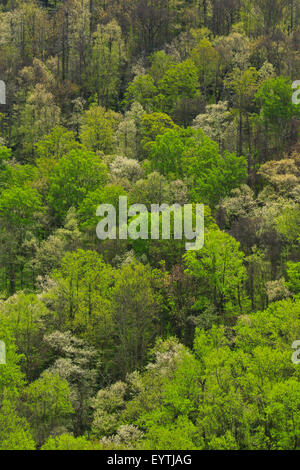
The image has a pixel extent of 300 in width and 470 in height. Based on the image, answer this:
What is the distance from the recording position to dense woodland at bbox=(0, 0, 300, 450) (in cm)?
4756

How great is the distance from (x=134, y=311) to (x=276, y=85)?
50394 millimetres

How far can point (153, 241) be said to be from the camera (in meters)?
66.8

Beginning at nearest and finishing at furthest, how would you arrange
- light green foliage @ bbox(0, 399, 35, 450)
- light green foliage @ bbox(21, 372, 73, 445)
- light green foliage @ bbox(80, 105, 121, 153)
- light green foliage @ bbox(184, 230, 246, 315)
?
1. light green foliage @ bbox(0, 399, 35, 450)
2. light green foliage @ bbox(21, 372, 73, 445)
3. light green foliage @ bbox(184, 230, 246, 315)
4. light green foliage @ bbox(80, 105, 121, 153)

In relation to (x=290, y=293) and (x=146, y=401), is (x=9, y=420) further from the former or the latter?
(x=290, y=293)

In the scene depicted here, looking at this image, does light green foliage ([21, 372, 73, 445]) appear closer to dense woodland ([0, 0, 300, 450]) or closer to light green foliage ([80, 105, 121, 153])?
dense woodland ([0, 0, 300, 450])

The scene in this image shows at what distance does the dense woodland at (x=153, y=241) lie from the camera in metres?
47.6

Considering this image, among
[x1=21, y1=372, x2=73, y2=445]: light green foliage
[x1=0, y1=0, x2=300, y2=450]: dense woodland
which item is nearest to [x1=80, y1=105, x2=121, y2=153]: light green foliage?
[x1=0, y1=0, x2=300, y2=450]: dense woodland

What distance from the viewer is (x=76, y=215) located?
7856cm

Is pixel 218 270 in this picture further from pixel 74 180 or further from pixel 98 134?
pixel 98 134

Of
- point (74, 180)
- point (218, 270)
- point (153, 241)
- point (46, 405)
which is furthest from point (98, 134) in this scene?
point (46, 405)

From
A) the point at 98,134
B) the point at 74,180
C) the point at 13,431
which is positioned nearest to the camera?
the point at 13,431
